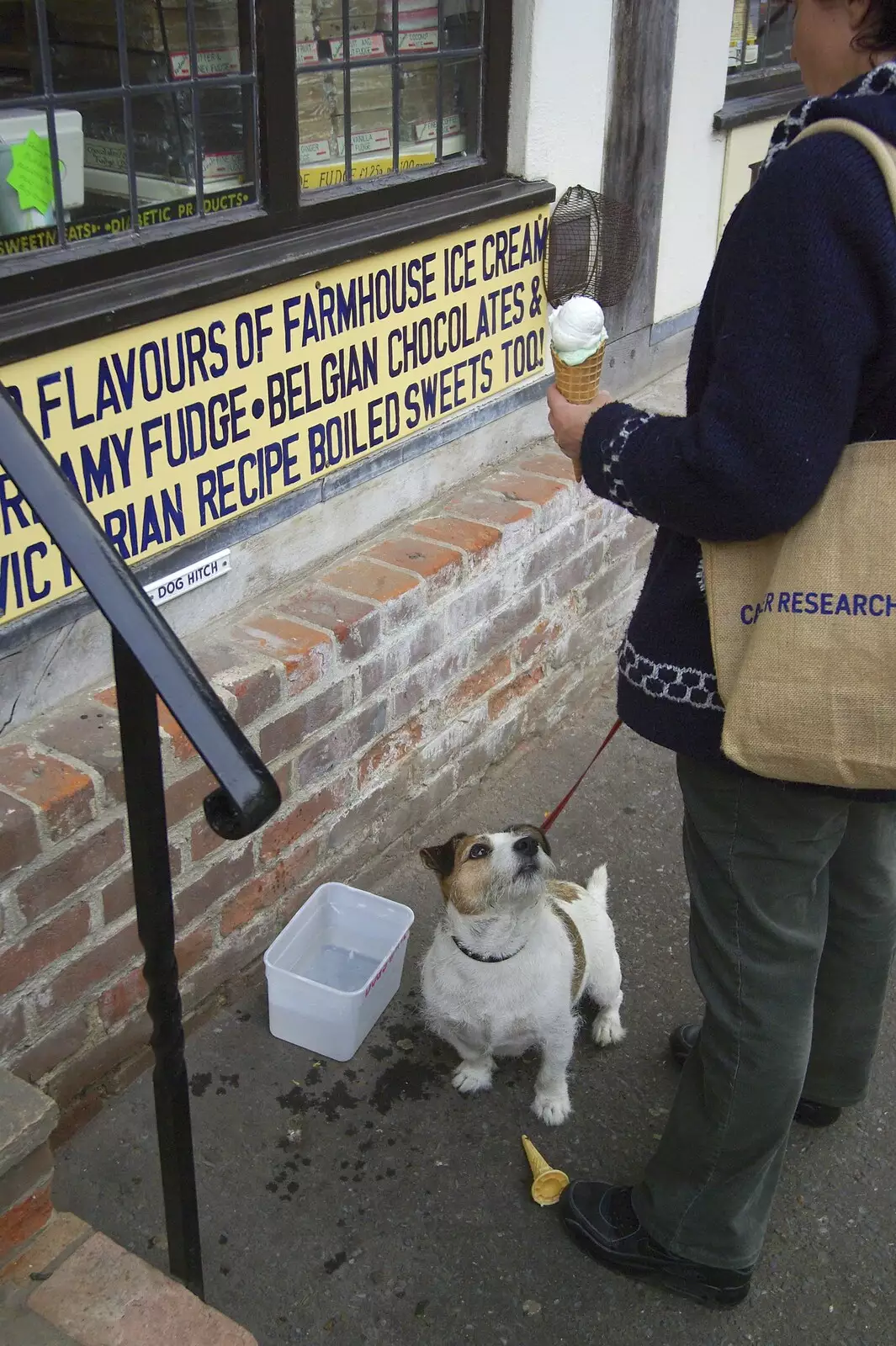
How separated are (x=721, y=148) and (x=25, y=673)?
3.51 metres

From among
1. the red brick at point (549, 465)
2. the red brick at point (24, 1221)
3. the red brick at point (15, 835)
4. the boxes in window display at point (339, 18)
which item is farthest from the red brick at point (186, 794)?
the boxes in window display at point (339, 18)

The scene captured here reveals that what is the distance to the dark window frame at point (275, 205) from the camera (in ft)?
7.86

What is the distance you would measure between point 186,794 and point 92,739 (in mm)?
249

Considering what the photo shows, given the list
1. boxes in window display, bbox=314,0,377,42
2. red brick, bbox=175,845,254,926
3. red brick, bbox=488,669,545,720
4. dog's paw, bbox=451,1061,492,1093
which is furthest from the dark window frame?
dog's paw, bbox=451,1061,492,1093

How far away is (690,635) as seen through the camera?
188 centimetres

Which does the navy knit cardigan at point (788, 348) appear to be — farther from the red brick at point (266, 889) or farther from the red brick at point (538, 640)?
the red brick at point (538, 640)

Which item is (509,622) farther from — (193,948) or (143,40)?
(143,40)

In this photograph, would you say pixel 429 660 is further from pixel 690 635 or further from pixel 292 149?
pixel 690 635

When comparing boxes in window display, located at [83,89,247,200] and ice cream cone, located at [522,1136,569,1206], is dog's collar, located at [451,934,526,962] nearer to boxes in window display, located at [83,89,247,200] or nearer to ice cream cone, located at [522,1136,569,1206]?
ice cream cone, located at [522,1136,569,1206]

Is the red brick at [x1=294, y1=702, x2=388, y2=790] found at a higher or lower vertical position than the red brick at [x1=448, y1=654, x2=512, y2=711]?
higher

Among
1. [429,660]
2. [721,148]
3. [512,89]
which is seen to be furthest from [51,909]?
[721,148]

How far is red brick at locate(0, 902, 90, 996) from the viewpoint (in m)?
2.35

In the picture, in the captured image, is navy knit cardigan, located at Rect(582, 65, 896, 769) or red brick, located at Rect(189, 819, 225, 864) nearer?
navy knit cardigan, located at Rect(582, 65, 896, 769)

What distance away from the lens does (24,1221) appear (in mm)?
1964
